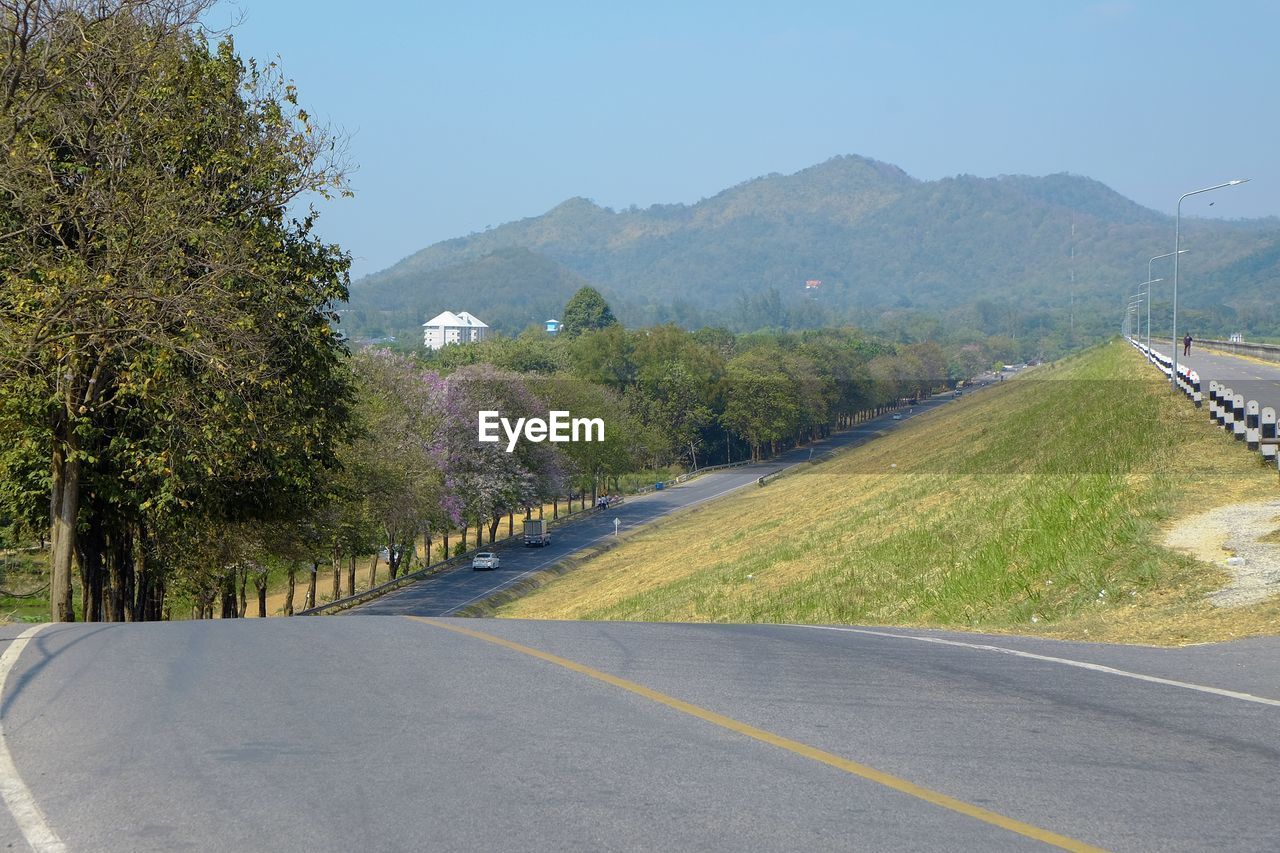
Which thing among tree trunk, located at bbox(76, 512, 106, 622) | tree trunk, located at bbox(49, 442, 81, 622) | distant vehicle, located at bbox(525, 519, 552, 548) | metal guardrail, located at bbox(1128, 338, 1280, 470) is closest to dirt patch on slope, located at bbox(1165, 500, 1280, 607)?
metal guardrail, located at bbox(1128, 338, 1280, 470)

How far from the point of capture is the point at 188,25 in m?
22.7

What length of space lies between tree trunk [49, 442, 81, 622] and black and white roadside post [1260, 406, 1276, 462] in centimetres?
2220

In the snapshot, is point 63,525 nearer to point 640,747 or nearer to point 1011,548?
point 1011,548

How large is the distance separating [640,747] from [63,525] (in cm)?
1818

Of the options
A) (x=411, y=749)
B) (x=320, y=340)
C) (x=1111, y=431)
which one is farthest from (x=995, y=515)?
(x=411, y=749)

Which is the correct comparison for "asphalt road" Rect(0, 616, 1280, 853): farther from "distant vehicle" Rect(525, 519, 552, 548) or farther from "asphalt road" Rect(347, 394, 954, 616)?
"distant vehicle" Rect(525, 519, 552, 548)

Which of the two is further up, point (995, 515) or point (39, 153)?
point (39, 153)

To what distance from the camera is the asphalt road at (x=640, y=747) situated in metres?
5.89

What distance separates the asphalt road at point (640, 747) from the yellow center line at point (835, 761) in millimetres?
22

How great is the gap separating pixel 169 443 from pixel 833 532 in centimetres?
2012

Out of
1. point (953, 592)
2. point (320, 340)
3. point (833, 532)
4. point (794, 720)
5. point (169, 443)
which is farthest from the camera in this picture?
point (833, 532)

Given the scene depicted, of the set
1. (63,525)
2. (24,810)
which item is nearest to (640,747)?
(24,810)

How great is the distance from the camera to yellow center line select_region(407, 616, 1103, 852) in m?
5.82

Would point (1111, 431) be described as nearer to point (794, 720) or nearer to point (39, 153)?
point (39, 153)
